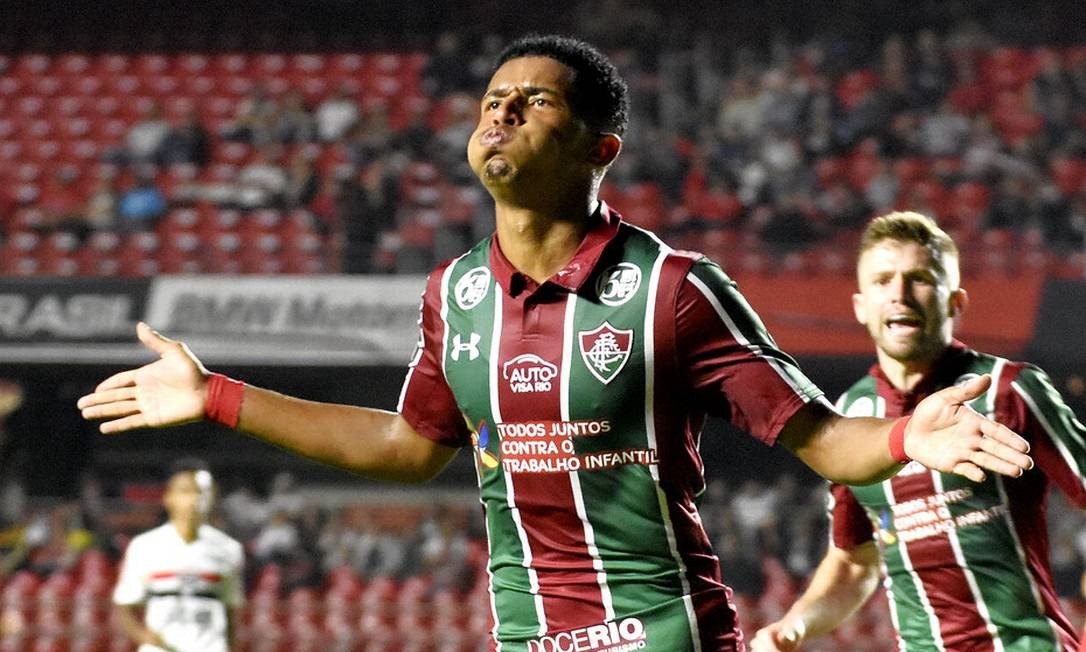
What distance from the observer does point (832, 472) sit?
9.78ft

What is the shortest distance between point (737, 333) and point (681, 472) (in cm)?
31

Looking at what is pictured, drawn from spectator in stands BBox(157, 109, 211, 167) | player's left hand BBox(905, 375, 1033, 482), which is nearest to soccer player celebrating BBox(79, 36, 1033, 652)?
player's left hand BBox(905, 375, 1033, 482)

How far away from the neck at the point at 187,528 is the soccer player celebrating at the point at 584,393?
5734 mm

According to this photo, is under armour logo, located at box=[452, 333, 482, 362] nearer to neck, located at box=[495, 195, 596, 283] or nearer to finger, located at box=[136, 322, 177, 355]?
neck, located at box=[495, 195, 596, 283]

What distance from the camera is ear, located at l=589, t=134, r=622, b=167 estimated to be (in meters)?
3.27

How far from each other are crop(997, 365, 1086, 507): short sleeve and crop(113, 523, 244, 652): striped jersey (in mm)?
5664

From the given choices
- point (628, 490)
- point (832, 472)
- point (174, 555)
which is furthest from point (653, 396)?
point (174, 555)

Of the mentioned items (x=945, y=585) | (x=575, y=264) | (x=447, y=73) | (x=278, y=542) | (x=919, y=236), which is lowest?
(x=945, y=585)

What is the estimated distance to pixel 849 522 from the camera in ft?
15.1

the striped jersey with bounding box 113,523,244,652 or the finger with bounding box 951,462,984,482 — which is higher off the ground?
the striped jersey with bounding box 113,523,244,652

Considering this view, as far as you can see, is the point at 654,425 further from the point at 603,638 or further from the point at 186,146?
the point at 186,146

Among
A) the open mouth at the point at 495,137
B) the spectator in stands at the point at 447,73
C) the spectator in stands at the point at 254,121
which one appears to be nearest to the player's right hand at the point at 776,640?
the open mouth at the point at 495,137

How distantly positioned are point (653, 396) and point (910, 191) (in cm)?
1366

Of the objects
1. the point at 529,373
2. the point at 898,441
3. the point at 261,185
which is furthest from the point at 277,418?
the point at 261,185
